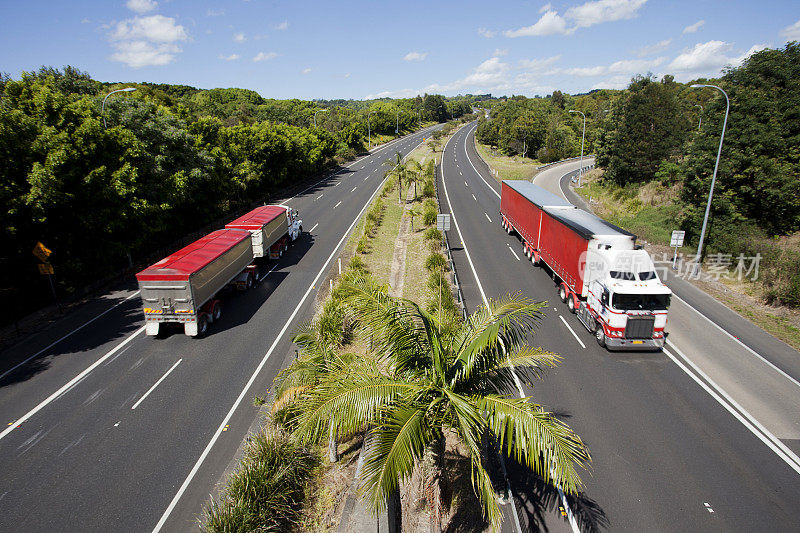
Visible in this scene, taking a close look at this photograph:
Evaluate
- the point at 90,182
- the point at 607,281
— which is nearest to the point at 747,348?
the point at 607,281

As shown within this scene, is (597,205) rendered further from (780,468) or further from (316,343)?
(316,343)

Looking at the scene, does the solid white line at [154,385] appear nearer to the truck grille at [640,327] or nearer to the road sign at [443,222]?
the road sign at [443,222]

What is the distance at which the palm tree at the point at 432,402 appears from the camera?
5746 mm

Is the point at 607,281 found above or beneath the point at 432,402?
beneath

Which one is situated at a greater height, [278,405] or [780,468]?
[278,405]

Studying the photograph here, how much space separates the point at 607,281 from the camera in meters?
15.8

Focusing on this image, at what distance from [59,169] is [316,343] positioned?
15.6 m

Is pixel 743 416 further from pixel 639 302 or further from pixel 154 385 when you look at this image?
pixel 154 385

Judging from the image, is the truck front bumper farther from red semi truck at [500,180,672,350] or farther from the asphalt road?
the asphalt road

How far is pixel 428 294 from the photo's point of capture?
20.0m

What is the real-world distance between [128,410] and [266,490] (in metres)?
6.92

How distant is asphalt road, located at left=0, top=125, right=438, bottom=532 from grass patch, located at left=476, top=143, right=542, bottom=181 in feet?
143

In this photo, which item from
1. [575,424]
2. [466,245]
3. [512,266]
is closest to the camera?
[575,424]

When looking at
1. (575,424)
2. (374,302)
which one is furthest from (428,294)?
(374,302)
